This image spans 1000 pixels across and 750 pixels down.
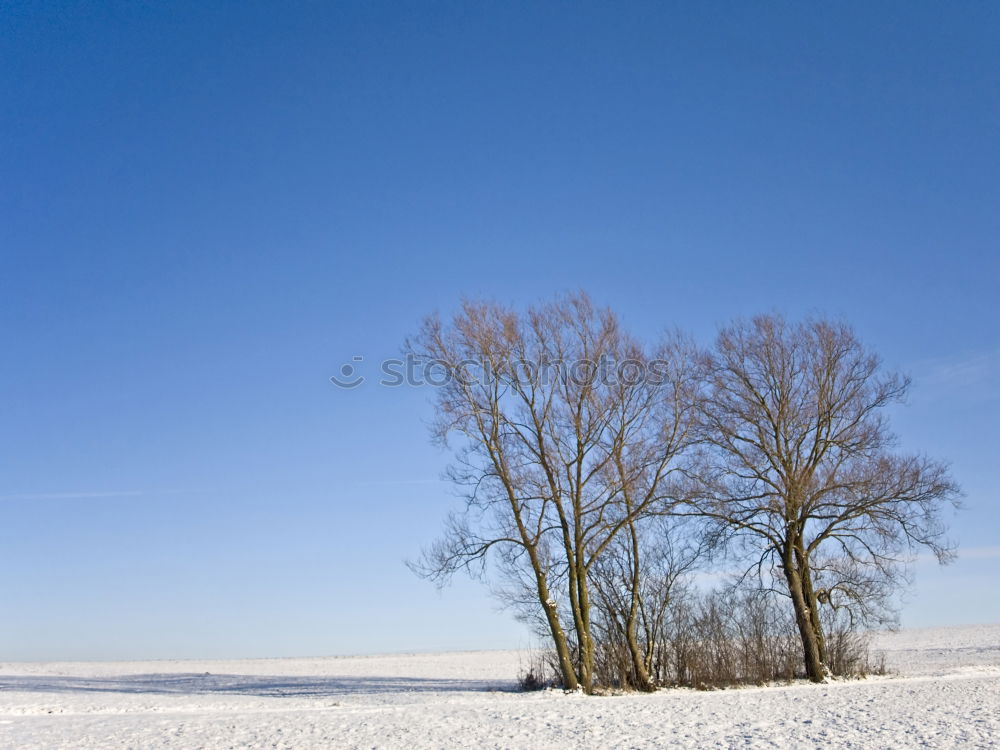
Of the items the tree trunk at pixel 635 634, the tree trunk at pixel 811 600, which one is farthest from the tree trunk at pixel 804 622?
the tree trunk at pixel 635 634

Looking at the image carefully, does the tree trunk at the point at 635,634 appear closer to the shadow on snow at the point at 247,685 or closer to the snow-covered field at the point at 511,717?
the snow-covered field at the point at 511,717

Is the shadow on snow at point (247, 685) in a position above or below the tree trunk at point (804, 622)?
below

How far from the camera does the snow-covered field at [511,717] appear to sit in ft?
52.1

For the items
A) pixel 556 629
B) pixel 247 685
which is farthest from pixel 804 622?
pixel 247 685

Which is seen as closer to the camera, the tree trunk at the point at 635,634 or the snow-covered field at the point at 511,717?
the snow-covered field at the point at 511,717

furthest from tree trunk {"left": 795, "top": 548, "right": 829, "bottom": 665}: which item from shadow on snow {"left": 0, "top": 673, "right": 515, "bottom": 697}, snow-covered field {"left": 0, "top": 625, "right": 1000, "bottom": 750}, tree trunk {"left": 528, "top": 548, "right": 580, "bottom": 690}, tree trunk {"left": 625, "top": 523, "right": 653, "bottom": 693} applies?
shadow on snow {"left": 0, "top": 673, "right": 515, "bottom": 697}

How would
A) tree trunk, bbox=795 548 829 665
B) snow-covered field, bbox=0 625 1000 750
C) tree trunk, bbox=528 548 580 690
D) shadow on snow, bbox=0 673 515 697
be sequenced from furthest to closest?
tree trunk, bbox=795 548 829 665 < shadow on snow, bbox=0 673 515 697 < tree trunk, bbox=528 548 580 690 < snow-covered field, bbox=0 625 1000 750

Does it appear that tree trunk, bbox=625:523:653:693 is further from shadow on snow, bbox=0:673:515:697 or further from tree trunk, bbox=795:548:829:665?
tree trunk, bbox=795:548:829:665

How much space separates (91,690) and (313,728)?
49.4 ft

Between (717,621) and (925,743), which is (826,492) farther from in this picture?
(925,743)

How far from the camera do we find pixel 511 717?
18.3m

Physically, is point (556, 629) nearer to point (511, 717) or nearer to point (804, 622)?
point (511, 717)

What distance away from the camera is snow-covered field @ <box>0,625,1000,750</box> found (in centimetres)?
1587

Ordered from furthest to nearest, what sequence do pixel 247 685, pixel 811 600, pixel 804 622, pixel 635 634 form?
1. pixel 247 685
2. pixel 811 600
3. pixel 804 622
4. pixel 635 634
